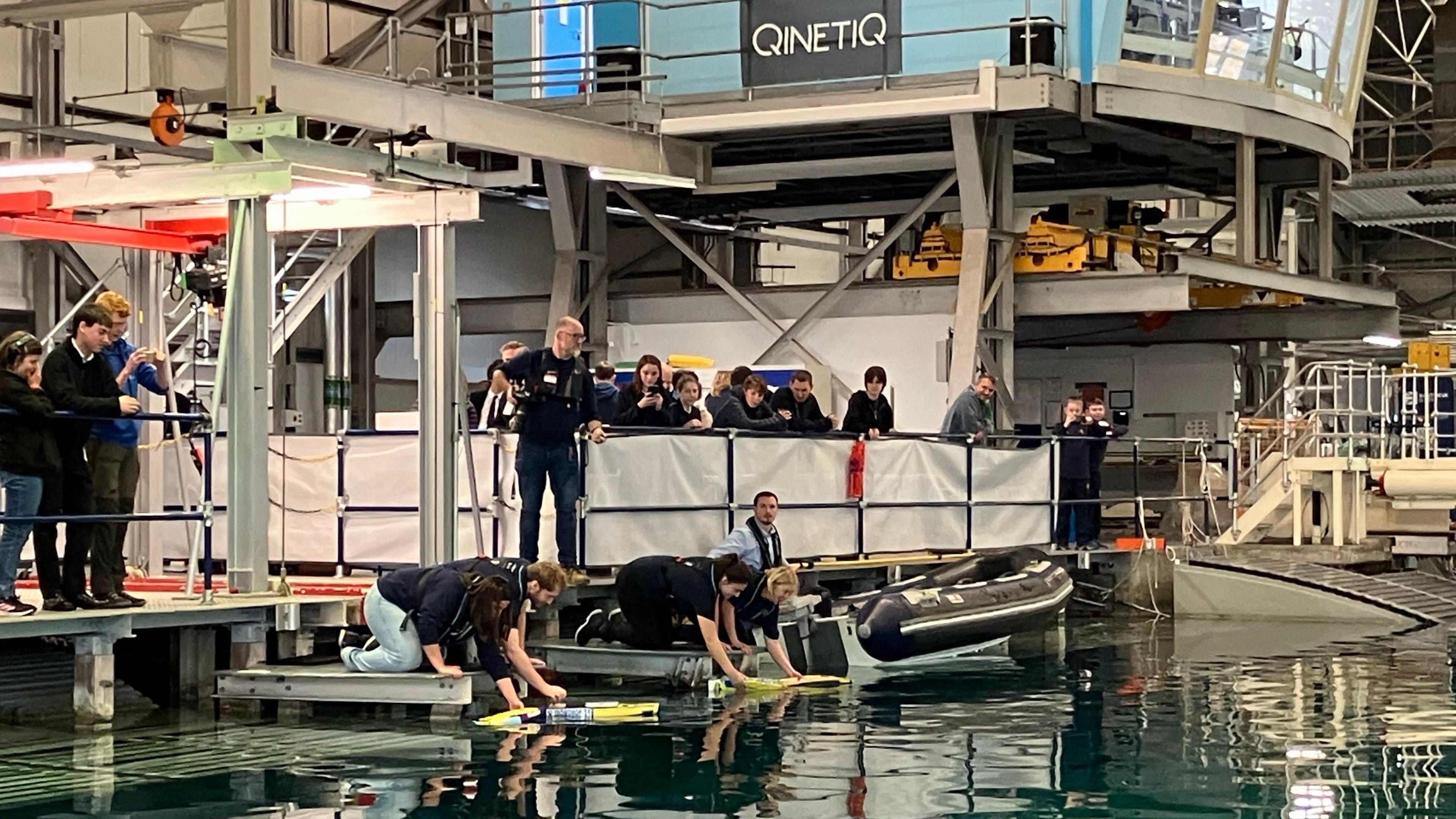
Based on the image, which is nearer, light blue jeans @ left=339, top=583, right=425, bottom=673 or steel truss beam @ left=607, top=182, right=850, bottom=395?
light blue jeans @ left=339, top=583, right=425, bottom=673

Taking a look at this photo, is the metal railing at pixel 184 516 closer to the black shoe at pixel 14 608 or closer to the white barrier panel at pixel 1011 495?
the black shoe at pixel 14 608

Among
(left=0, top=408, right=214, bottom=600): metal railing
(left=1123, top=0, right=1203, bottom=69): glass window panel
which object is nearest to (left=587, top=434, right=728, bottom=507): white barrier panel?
(left=0, top=408, right=214, bottom=600): metal railing

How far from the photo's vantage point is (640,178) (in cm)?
2266

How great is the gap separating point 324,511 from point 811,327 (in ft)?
29.6

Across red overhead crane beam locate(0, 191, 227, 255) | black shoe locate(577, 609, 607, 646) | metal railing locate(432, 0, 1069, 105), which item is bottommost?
black shoe locate(577, 609, 607, 646)

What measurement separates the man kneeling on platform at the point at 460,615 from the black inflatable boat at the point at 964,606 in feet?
12.8

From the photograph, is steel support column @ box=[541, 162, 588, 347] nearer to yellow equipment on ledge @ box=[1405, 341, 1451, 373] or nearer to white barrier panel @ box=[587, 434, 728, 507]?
white barrier panel @ box=[587, 434, 728, 507]

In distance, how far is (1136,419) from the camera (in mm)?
30453

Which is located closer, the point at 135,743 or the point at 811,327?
the point at 135,743

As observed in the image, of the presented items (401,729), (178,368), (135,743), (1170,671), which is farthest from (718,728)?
(178,368)

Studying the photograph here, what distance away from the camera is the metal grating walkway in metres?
21.4

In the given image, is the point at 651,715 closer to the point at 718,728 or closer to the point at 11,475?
the point at 718,728

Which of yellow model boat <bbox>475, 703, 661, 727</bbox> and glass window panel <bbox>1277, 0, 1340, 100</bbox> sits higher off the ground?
glass window panel <bbox>1277, 0, 1340, 100</bbox>

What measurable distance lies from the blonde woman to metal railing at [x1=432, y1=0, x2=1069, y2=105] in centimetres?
831
